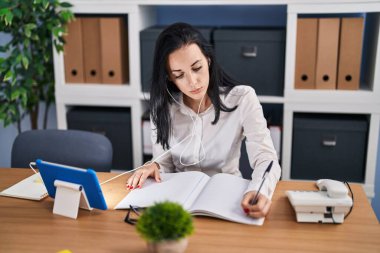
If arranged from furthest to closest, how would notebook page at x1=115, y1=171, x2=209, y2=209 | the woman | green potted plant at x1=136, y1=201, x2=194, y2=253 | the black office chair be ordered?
the black office chair, the woman, notebook page at x1=115, y1=171, x2=209, y2=209, green potted plant at x1=136, y1=201, x2=194, y2=253

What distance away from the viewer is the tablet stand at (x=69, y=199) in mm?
1369

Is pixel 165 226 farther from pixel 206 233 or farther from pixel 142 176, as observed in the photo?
pixel 142 176

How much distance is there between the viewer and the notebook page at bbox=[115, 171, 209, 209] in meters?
1.42

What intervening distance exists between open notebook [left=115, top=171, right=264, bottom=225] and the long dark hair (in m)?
0.29

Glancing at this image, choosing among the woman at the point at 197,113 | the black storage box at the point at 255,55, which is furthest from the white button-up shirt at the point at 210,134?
the black storage box at the point at 255,55

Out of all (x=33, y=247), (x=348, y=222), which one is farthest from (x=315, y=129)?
(x=33, y=247)

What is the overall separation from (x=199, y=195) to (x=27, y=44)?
1489 millimetres

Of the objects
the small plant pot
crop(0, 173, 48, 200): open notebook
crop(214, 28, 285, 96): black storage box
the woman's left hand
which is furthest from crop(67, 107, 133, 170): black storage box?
the small plant pot

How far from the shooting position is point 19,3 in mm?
2439

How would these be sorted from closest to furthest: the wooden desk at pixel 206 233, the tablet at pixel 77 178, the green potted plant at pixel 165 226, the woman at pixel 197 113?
the green potted plant at pixel 165 226 < the wooden desk at pixel 206 233 < the tablet at pixel 77 178 < the woman at pixel 197 113

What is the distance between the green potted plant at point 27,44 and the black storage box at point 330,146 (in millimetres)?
1316

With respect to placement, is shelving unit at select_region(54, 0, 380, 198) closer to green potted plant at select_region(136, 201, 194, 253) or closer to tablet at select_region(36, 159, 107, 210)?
tablet at select_region(36, 159, 107, 210)

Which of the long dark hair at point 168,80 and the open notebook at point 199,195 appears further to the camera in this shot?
the long dark hair at point 168,80

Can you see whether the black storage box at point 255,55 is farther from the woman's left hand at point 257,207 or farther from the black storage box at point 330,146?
the woman's left hand at point 257,207
